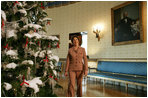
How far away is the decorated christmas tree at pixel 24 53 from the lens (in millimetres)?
2406

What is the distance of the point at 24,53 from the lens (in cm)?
284

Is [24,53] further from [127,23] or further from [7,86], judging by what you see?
[127,23]

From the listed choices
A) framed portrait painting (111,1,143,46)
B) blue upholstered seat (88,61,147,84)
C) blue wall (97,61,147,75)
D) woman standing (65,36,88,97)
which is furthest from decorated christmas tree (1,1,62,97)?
framed portrait painting (111,1,143,46)

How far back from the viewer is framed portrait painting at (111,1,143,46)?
5.45 metres

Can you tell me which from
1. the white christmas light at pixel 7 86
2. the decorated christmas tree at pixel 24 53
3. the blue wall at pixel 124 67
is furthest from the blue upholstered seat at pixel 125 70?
the white christmas light at pixel 7 86

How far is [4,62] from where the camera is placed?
239 cm

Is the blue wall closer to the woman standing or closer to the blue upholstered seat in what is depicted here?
the blue upholstered seat

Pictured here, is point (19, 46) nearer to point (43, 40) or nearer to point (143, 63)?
point (43, 40)

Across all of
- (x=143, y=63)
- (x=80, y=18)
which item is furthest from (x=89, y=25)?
(x=143, y=63)

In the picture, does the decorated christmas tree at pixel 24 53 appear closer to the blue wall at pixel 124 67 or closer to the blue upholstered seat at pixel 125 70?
the blue upholstered seat at pixel 125 70

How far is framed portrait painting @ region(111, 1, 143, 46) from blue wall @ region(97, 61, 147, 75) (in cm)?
96

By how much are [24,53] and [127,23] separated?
4.71m

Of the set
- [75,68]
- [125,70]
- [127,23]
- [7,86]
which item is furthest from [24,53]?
[127,23]

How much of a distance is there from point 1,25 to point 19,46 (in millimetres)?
546
